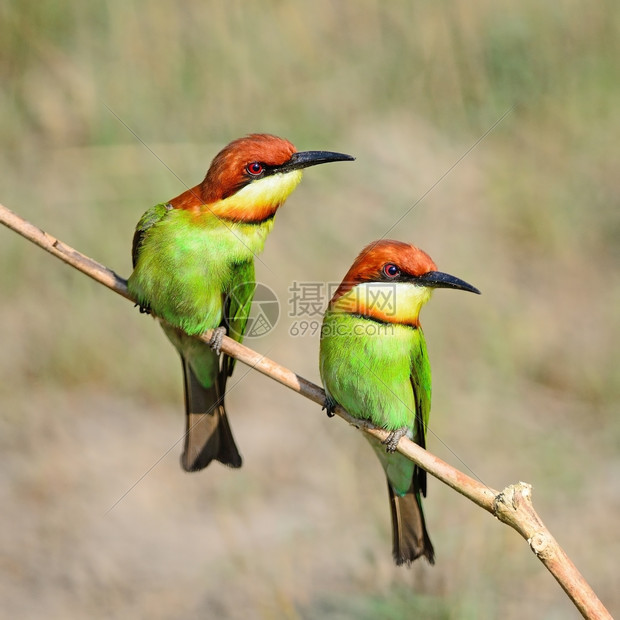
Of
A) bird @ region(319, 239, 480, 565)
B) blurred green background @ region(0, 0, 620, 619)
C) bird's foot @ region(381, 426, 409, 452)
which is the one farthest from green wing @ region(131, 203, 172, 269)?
blurred green background @ region(0, 0, 620, 619)

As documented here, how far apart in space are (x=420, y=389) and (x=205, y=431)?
2.83ft

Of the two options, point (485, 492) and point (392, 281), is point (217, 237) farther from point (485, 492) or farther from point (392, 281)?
point (485, 492)

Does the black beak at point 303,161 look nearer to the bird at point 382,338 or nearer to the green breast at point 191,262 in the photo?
the green breast at point 191,262

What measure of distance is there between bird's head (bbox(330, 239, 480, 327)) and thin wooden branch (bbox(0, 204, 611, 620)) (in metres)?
0.41

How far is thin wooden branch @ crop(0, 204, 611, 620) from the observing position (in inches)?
71.6

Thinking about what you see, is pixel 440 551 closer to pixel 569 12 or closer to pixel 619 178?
pixel 619 178

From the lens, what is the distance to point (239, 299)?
315 cm

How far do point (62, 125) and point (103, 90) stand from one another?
34 cm

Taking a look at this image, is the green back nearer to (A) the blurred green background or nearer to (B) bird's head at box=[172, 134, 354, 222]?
(B) bird's head at box=[172, 134, 354, 222]

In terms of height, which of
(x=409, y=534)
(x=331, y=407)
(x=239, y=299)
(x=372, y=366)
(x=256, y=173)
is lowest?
(x=409, y=534)

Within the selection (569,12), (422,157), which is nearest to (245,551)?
(422,157)

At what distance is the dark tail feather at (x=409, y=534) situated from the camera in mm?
3174

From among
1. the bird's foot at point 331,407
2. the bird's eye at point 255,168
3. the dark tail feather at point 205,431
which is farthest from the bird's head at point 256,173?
the dark tail feather at point 205,431

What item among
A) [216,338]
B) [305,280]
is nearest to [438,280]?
[216,338]
